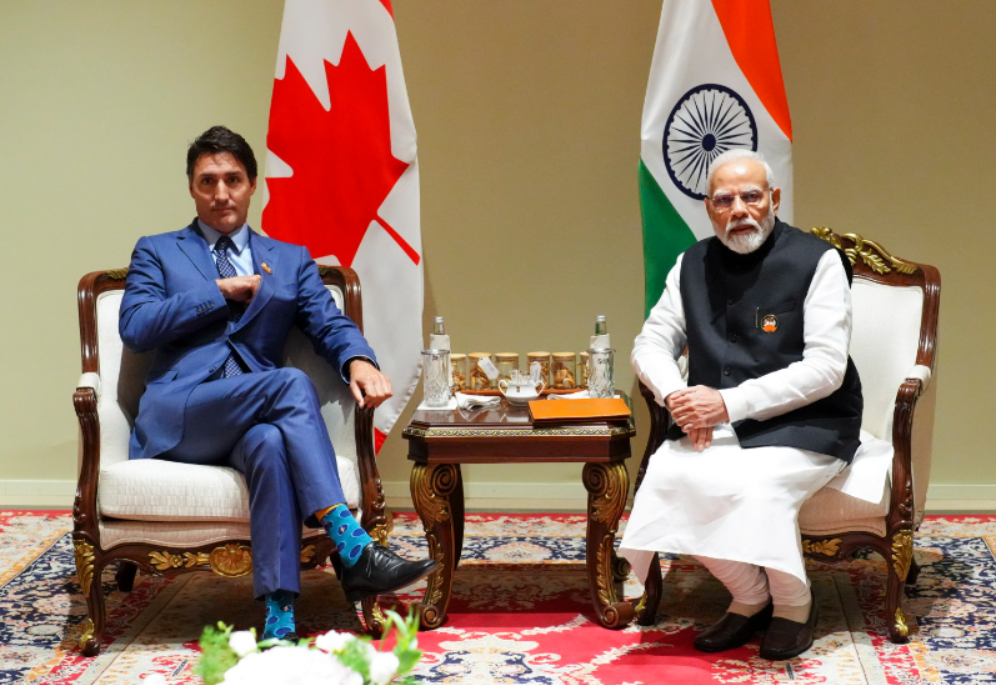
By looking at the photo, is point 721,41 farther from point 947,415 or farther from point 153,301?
point 153,301

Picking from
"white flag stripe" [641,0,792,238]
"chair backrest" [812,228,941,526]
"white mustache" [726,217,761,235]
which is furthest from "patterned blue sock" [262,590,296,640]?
"white flag stripe" [641,0,792,238]

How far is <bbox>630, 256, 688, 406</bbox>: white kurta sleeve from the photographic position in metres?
3.33

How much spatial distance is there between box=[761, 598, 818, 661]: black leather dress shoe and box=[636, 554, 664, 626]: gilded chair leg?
35 centimetres

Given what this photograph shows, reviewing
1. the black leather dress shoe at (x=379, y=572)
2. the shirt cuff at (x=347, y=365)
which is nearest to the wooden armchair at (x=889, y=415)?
the black leather dress shoe at (x=379, y=572)

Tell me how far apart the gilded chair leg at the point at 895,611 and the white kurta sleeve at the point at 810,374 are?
0.55 meters

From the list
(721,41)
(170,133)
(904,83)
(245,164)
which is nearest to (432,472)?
(245,164)

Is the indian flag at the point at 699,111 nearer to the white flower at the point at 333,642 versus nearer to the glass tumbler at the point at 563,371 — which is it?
the glass tumbler at the point at 563,371

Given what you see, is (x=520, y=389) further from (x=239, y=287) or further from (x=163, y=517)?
(x=163, y=517)

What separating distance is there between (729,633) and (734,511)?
39cm

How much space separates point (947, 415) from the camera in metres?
4.69

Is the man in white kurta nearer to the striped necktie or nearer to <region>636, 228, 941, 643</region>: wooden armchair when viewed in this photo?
<region>636, 228, 941, 643</region>: wooden armchair

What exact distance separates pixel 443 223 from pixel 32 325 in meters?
1.88

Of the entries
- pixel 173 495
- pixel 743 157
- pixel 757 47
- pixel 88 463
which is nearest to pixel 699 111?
pixel 757 47

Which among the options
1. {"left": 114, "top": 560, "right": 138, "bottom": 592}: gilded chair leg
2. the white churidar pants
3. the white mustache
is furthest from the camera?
{"left": 114, "top": 560, "right": 138, "bottom": 592}: gilded chair leg
